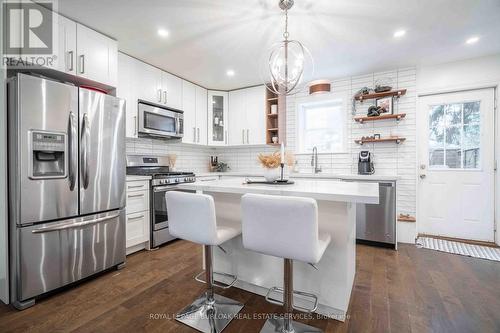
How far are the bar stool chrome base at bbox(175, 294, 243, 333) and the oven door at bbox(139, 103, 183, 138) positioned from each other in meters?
2.34

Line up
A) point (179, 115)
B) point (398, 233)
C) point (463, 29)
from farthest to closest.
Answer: point (179, 115) → point (398, 233) → point (463, 29)

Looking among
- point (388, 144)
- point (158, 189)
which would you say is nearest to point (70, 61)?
point (158, 189)

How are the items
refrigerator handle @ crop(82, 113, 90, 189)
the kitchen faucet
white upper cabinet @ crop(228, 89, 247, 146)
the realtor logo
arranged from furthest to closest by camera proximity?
white upper cabinet @ crop(228, 89, 247, 146), the kitchen faucet, refrigerator handle @ crop(82, 113, 90, 189), the realtor logo

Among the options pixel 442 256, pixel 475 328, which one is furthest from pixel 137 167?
pixel 442 256

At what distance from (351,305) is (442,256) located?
177cm

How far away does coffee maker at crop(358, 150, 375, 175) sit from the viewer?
3.47 meters

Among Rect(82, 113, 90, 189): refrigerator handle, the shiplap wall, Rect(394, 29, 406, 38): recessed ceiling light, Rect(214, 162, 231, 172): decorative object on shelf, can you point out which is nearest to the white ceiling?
Rect(394, 29, 406, 38): recessed ceiling light

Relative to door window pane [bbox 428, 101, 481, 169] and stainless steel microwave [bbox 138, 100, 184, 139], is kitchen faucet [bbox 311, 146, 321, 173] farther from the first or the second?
stainless steel microwave [bbox 138, 100, 184, 139]

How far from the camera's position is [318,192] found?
144 cm

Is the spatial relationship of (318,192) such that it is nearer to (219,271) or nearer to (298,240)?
(298,240)

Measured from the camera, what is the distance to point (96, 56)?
2467mm

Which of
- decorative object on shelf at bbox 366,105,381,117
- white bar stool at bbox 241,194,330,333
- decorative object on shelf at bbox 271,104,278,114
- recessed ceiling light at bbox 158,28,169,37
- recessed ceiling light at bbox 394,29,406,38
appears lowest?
white bar stool at bbox 241,194,330,333

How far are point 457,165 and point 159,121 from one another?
4.38 meters

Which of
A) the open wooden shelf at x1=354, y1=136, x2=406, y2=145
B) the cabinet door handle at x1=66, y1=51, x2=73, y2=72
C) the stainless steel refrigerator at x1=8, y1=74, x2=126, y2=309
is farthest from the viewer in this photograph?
the open wooden shelf at x1=354, y1=136, x2=406, y2=145
